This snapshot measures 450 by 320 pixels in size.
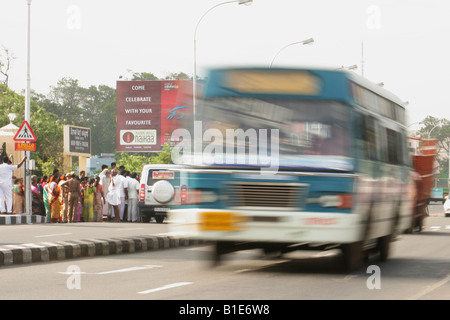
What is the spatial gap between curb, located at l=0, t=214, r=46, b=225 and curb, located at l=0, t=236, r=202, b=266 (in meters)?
10.7

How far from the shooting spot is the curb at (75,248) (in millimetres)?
14633

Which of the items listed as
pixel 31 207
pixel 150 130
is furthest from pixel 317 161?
pixel 150 130

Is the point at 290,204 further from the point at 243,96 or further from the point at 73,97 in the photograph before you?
the point at 73,97

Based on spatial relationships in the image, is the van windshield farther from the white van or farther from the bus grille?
the bus grille

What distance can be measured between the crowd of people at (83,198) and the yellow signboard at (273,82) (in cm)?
1521

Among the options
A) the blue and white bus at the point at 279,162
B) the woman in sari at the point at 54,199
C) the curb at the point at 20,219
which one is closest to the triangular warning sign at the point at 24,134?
the woman in sari at the point at 54,199

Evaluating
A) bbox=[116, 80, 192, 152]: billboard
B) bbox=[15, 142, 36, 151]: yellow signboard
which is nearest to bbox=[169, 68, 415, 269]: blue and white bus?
bbox=[15, 142, 36, 151]: yellow signboard

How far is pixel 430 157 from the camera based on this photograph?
26.8 meters

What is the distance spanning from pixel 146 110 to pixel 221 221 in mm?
48488

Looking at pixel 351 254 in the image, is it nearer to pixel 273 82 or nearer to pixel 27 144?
pixel 273 82

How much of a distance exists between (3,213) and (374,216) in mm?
19079

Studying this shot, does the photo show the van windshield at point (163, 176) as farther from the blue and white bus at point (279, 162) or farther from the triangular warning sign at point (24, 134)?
the blue and white bus at point (279, 162)

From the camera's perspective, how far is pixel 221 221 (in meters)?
12.0

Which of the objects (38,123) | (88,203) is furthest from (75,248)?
(38,123)
